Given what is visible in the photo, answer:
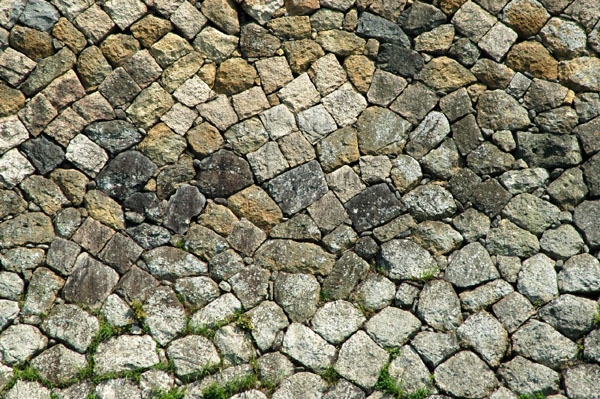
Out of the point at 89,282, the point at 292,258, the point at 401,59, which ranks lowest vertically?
the point at 89,282

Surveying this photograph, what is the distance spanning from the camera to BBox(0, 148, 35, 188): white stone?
14.8 ft

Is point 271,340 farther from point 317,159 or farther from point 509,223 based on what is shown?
point 509,223

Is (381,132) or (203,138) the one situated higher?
(381,132)

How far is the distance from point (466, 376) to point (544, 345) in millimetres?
658

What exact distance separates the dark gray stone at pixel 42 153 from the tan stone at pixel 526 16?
13.1ft

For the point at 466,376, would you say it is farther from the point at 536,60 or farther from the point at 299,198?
the point at 536,60

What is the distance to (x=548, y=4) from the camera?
477cm

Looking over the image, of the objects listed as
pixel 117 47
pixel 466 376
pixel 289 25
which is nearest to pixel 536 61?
pixel 289 25

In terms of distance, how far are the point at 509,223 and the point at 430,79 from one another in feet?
4.61

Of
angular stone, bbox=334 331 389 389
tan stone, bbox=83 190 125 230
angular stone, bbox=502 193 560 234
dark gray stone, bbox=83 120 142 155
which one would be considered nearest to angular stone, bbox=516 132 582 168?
angular stone, bbox=502 193 560 234

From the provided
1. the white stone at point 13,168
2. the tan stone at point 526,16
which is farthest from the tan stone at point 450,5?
the white stone at point 13,168

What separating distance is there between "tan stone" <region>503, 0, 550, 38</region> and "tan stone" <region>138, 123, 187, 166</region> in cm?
306

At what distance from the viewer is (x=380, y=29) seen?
4.86 m

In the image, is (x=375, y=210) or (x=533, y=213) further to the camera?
(x=375, y=210)
